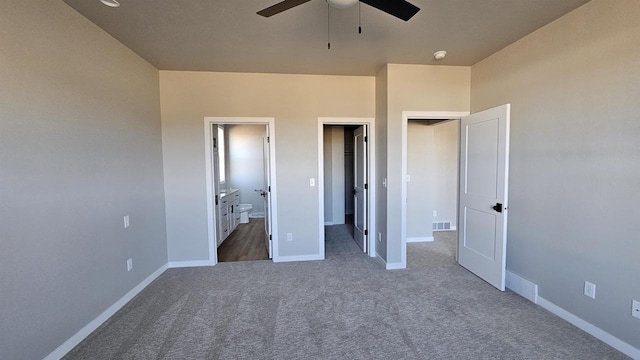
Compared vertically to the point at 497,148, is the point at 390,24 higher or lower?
higher

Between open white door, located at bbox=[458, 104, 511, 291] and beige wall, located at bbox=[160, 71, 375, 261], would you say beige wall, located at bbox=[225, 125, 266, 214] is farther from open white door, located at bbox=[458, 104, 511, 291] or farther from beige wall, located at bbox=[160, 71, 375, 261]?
open white door, located at bbox=[458, 104, 511, 291]

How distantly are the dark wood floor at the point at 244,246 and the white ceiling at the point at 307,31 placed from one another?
271cm

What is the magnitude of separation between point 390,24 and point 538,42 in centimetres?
147

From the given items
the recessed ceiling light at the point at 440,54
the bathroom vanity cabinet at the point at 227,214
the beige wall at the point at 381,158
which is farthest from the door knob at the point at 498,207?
the bathroom vanity cabinet at the point at 227,214

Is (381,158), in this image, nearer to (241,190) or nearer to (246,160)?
(246,160)

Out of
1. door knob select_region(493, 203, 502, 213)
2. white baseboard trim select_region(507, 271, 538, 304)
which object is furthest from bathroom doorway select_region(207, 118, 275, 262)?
white baseboard trim select_region(507, 271, 538, 304)

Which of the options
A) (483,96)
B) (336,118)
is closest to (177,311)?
(336,118)

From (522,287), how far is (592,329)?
616 millimetres

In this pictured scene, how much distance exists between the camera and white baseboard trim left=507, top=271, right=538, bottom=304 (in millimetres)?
2543

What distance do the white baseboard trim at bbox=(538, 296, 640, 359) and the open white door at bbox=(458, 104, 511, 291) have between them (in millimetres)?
405

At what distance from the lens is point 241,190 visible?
6828 millimetres

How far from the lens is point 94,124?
2266mm

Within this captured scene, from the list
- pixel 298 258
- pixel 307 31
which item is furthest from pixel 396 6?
pixel 298 258

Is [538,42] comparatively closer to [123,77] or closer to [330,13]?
[330,13]
